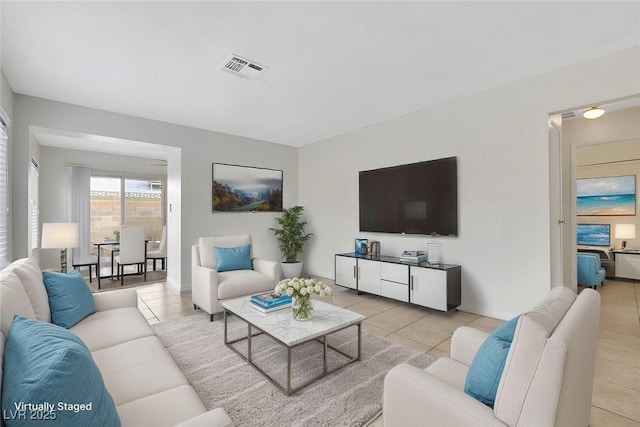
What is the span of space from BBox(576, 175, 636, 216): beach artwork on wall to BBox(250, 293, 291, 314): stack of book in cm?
642

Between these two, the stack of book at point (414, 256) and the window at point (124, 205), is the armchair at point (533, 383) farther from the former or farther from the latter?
the window at point (124, 205)

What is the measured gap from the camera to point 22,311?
1.48m

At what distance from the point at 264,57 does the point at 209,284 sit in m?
2.36

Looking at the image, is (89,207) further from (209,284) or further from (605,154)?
(605,154)

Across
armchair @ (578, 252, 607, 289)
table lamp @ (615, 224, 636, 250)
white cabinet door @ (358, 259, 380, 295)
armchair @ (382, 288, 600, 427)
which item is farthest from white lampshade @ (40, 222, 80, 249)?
table lamp @ (615, 224, 636, 250)

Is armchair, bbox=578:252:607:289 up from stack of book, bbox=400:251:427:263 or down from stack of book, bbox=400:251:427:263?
down

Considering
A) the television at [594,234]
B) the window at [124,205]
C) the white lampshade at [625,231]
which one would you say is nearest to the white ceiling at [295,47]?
the window at [124,205]

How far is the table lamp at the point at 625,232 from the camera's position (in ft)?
17.3

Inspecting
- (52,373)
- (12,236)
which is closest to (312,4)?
(52,373)

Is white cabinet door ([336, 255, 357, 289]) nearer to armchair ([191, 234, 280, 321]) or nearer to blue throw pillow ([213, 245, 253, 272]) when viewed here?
armchair ([191, 234, 280, 321])

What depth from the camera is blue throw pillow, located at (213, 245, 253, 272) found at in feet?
12.2

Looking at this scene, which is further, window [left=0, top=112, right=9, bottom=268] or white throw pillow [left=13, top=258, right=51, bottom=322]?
window [left=0, top=112, right=9, bottom=268]

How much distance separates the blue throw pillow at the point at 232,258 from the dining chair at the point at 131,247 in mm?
2212

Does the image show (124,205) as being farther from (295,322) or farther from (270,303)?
(295,322)
